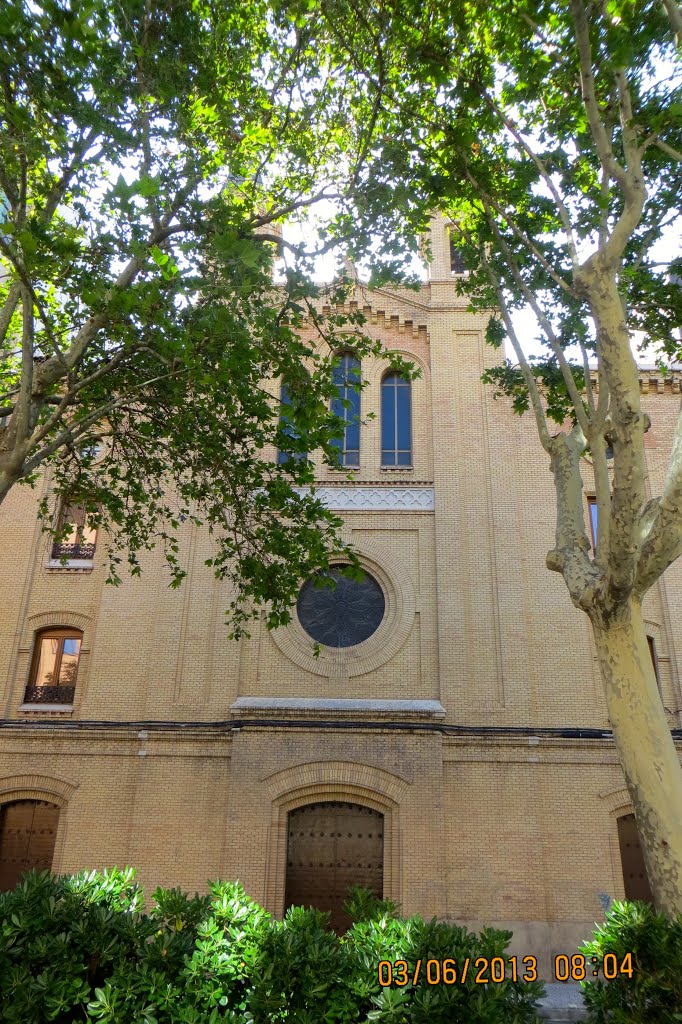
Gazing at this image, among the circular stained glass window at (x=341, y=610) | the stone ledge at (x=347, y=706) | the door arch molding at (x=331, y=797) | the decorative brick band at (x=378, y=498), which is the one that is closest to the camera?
the door arch molding at (x=331, y=797)

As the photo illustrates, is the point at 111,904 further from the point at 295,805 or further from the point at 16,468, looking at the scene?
the point at 295,805

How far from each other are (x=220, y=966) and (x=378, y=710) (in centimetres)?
786

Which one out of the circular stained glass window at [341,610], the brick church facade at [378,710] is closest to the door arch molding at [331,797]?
the brick church facade at [378,710]

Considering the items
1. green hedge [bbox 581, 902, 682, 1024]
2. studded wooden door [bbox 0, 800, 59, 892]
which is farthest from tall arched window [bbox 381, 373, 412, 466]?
green hedge [bbox 581, 902, 682, 1024]

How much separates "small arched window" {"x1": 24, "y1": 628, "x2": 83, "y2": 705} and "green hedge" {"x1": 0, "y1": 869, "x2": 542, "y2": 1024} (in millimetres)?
8731

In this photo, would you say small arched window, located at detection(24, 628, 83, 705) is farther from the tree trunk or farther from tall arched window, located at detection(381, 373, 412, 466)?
the tree trunk

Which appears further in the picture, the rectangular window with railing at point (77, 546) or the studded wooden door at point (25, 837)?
the rectangular window with railing at point (77, 546)

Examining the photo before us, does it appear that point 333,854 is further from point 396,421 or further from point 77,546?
point 396,421

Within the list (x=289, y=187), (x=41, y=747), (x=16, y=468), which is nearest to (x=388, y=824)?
(x=41, y=747)

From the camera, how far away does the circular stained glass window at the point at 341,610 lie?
14469 millimetres

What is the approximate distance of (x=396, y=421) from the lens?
16062 millimetres

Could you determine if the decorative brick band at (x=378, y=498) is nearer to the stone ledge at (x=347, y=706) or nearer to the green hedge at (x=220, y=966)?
the stone ledge at (x=347, y=706)
